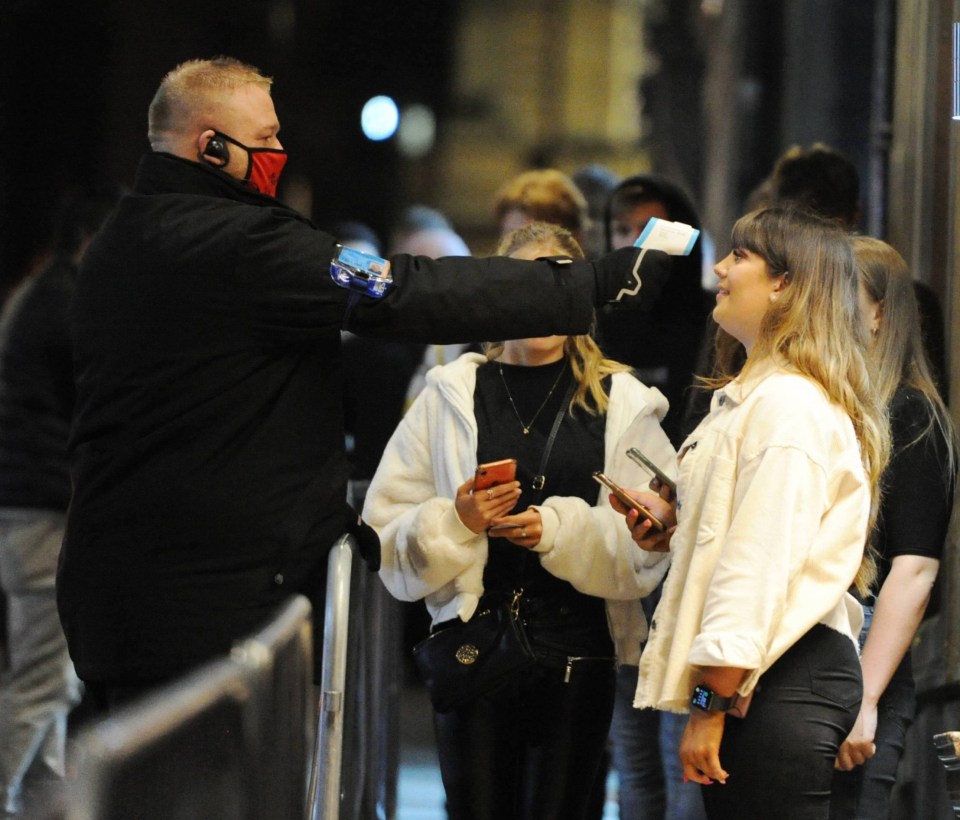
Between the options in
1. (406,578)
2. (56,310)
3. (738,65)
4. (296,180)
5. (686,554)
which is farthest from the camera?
(738,65)

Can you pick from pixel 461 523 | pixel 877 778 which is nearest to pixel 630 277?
pixel 461 523

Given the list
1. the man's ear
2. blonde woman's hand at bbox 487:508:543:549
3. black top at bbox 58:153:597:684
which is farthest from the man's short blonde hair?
blonde woman's hand at bbox 487:508:543:549

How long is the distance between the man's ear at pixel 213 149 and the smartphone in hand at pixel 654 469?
983mm

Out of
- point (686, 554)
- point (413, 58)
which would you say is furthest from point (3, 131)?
point (686, 554)

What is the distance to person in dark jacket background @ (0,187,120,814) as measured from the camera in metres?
4.57

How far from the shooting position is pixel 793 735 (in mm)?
2473

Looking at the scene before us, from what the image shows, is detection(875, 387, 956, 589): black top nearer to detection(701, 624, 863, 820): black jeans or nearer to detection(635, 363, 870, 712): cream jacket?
detection(635, 363, 870, 712): cream jacket

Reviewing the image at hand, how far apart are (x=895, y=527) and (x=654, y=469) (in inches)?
20.4

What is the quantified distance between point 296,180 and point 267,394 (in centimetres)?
495

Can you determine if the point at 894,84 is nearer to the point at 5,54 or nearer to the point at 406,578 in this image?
the point at 406,578

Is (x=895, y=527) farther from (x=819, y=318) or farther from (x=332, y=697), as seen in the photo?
(x=332, y=697)

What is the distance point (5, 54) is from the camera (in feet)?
21.4

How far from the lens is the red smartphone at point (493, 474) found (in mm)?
2953

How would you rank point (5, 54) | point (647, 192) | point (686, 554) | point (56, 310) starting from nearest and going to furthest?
point (686, 554) < point (647, 192) < point (56, 310) < point (5, 54)
